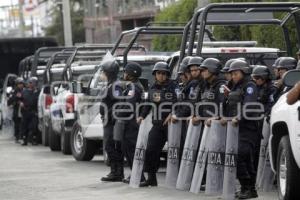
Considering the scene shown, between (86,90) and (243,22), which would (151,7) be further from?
(243,22)

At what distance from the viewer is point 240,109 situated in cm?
1188

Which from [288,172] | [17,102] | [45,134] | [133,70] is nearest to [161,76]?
[133,70]

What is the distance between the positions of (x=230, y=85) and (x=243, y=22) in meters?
3.03

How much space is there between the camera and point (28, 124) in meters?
26.8

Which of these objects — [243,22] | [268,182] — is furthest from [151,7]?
[268,182]

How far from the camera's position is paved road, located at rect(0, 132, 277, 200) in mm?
12977

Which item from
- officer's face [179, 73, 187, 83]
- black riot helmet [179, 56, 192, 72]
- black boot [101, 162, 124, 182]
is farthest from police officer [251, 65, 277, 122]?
black boot [101, 162, 124, 182]

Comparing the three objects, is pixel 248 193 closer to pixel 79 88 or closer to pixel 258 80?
pixel 258 80

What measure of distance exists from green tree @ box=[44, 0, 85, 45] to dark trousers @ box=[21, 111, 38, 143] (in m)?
48.2

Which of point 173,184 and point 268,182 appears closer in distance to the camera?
point 268,182

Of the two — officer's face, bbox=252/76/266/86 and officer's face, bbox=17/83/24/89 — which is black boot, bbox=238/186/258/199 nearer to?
officer's face, bbox=252/76/266/86

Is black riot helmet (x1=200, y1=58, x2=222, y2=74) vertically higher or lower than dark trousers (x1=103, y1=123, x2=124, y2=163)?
higher

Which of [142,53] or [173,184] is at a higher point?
[142,53]

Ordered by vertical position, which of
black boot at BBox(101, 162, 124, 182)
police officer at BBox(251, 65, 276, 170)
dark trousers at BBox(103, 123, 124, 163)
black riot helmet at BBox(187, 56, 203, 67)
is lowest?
black boot at BBox(101, 162, 124, 182)
